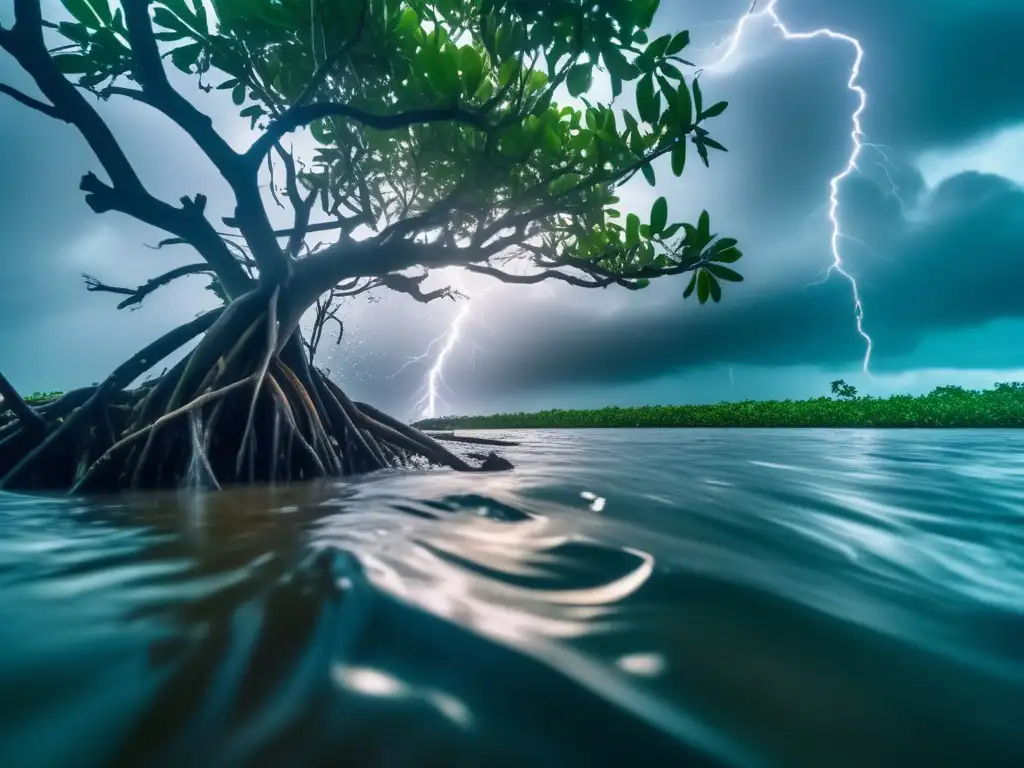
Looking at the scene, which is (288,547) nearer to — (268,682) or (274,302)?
(268,682)

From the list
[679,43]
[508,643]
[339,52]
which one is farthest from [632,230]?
[508,643]

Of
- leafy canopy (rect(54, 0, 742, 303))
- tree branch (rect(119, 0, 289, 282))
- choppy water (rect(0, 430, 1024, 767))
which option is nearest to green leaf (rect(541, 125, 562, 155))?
leafy canopy (rect(54, 0, 742, 303))

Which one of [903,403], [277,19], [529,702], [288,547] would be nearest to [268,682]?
[529,702]

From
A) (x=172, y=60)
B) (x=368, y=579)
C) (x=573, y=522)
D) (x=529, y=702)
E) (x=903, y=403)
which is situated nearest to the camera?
(x=529, y=702)

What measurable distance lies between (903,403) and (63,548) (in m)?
25.3

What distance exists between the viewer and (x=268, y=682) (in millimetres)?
898

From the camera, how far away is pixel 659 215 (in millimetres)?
4879

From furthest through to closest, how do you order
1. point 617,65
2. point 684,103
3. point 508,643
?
point 684,103 → point 617,65 → point 508,643

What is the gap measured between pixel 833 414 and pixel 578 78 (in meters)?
19.6

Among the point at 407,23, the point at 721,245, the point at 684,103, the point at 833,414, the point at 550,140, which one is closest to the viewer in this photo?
the point at 684,103

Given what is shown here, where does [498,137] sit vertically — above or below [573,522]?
above

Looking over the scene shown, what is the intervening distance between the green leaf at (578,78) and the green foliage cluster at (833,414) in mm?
15457

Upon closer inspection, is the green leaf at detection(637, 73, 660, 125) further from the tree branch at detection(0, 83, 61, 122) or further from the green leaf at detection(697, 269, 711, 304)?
the tree branch at detection(0, 83, 61, 122)

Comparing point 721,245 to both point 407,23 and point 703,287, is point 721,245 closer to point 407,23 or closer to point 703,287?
point 703,287
